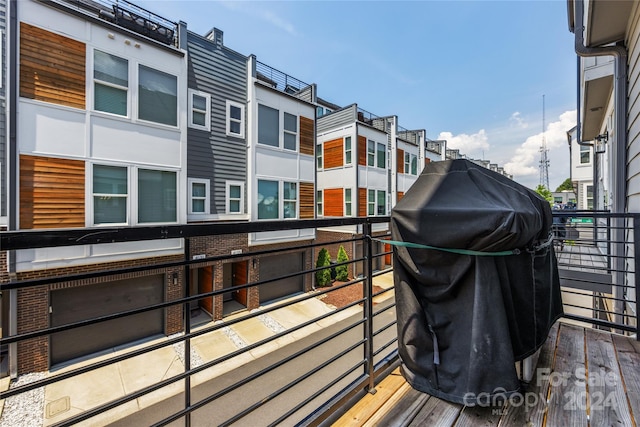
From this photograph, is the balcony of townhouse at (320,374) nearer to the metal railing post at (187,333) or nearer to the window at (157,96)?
the metal railing post at (187,333)

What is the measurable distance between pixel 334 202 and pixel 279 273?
4.50 metres

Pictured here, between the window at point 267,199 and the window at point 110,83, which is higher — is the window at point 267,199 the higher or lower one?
the lower one

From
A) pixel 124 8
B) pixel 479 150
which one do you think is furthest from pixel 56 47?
pixel 479 150

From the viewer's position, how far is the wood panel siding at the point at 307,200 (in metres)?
9.45

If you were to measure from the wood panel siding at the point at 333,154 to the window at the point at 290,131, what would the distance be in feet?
11.1

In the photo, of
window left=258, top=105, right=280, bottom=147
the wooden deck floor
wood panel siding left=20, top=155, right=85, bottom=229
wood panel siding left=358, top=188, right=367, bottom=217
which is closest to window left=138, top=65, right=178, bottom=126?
wood panel siding left=20, top=155, right=85, bottom=229

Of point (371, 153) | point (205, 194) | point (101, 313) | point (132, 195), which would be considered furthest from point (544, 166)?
point (101, 313)

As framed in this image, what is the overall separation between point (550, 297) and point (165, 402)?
559 centimetres

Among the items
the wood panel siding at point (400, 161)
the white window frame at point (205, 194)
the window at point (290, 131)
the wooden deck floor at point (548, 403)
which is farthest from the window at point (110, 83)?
the wood panel siding at point (400, 161)

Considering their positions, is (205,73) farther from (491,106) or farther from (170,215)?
(491,106)

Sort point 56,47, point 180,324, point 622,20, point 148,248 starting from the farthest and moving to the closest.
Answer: point 180,324 < point 148,248 < point 56,47 < point 622,20

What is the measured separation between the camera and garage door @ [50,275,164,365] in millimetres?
5547

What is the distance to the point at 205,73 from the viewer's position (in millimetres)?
7262

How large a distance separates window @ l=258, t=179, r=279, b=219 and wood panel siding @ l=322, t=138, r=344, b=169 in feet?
14.4
